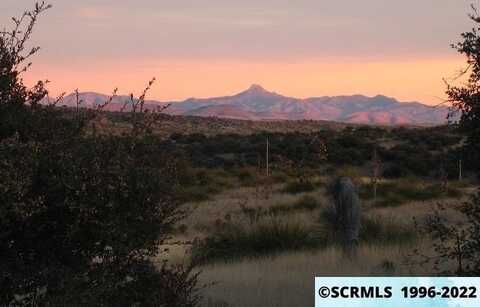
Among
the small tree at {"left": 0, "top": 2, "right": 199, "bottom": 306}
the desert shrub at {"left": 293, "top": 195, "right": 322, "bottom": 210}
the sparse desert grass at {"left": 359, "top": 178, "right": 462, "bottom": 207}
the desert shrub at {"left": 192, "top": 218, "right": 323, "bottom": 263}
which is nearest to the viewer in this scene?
the small tree at {"left": 0, "top": 2, "right": 199, "bottom": 306}

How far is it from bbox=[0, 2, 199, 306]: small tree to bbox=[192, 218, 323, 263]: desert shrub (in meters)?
7.20

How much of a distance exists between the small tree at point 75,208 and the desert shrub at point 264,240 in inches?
284

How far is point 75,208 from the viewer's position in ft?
17.1

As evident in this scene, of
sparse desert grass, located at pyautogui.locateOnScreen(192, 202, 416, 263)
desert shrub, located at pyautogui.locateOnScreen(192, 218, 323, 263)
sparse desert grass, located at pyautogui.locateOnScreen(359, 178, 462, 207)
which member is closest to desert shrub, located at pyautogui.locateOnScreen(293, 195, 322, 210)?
sparse desert grass, located at pyautogui.locateOnScreen(359, 178, 462, 207)

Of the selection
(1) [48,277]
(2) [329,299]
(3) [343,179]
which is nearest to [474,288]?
(2) [329,299]

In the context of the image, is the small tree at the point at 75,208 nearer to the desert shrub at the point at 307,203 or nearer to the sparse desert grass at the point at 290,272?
the sparse desert grass at the point at 290,272

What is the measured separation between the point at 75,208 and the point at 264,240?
832 centimetres

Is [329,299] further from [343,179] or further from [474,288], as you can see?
[343,179]

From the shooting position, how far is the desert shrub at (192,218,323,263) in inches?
513

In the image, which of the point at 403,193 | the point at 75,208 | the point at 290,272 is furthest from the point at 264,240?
the point at 403,193

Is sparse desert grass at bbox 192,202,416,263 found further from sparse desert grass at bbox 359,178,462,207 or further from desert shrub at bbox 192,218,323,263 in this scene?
sparse desert grass at bbox 359,178,462,207

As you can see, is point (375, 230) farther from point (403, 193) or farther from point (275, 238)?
point (403, 193)

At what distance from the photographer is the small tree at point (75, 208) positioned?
5133 millimetres

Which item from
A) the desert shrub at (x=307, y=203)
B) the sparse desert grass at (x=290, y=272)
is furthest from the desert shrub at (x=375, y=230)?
the desert shrub at (x=307, y=203)
